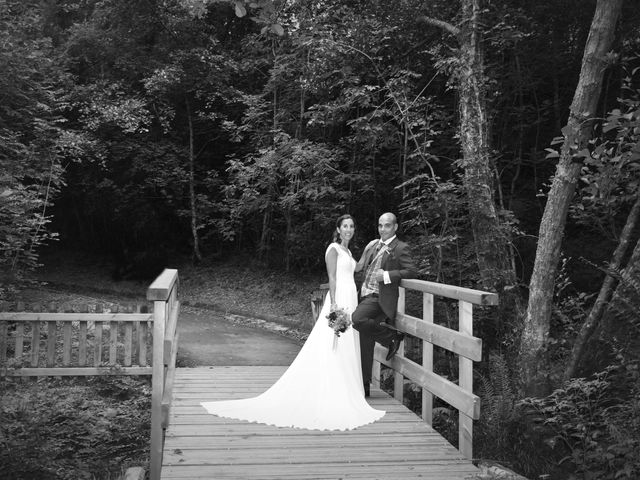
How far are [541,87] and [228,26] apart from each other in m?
10.8

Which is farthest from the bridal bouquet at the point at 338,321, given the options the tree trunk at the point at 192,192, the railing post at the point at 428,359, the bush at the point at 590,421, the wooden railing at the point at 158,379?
the tree trunk at the point at 192,192

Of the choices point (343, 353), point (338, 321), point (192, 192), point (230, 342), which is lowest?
point (230, 342)

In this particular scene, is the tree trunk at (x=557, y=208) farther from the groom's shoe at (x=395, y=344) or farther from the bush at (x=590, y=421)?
the groom's shoe at (x=395, y=344)

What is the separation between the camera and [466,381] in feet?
15.6

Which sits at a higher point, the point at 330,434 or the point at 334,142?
the point at 334,142

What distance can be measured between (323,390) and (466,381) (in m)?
1.64

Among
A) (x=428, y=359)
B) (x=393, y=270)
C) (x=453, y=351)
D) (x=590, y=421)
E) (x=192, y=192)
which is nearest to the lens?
(x=453, y=351)

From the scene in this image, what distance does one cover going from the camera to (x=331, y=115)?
14.0 meters

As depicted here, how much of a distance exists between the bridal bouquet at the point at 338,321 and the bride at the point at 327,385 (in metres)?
0.14

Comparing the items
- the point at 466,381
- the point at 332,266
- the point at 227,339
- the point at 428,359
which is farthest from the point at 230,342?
the point at 466,381

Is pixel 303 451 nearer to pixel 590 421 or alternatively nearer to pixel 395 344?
pixel 395 344

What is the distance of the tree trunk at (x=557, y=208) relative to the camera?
6613 mm

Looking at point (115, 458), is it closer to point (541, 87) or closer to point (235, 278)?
point (235, 278)

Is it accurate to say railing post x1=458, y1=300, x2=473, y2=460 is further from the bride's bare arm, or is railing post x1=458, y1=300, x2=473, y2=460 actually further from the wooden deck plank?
the bride's bare arm
